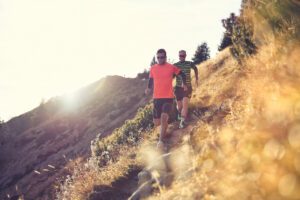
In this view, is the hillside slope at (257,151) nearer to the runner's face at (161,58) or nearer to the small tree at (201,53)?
the runner's face at (161,58)

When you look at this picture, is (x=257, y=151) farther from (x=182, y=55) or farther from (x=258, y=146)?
(x=182, y=55)

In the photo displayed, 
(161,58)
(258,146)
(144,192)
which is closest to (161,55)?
(161,58)

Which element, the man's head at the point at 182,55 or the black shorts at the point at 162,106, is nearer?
the black shorts at the point at 162,106

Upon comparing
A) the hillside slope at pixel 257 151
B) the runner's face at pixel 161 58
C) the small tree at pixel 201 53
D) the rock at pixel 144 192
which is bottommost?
the rock at pixel 144 192

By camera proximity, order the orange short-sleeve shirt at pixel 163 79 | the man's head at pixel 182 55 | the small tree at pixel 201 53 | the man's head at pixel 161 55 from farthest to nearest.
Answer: the small tree at pixel 201 53
the man's head at pixel 182 55
the orange short-sleeve shirt at pixel 163 79
the man's head at pixel 161 55

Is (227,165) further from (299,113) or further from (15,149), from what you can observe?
(15,149)

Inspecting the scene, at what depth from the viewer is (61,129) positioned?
3859 centimetres

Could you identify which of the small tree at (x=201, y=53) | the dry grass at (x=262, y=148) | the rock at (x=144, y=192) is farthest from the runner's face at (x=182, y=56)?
the small tree at (x=201, y=53)

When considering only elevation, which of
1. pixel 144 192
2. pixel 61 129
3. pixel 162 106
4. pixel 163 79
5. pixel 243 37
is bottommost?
pixel 61 129

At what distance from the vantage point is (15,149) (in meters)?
41.0

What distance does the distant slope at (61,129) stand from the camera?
85.8ft

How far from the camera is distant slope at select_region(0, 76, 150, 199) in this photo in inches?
1029

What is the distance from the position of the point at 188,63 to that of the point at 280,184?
19.6 feet

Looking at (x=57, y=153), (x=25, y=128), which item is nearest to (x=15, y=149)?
(x=25, y=128)
